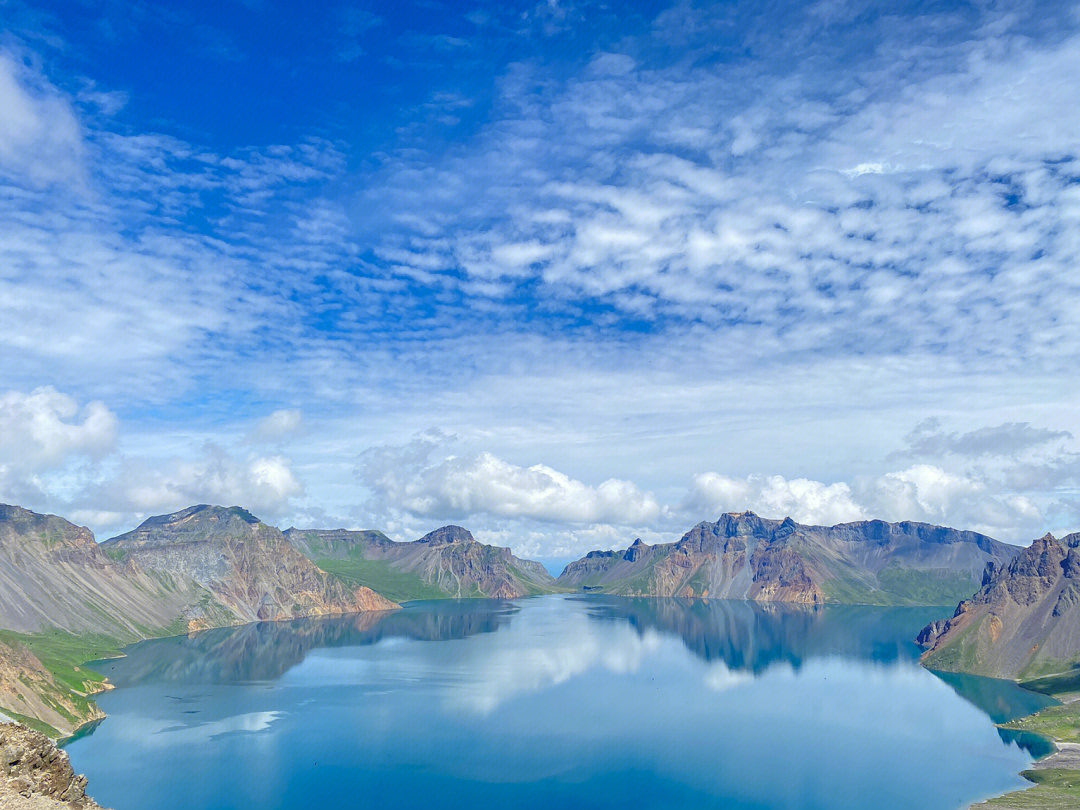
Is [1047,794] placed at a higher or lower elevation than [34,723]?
lower

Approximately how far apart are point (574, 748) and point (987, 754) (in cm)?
10166

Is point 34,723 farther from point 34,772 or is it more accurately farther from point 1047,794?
point 1047,794

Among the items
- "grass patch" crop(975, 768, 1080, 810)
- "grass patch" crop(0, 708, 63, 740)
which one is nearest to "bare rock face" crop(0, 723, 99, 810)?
"grass patch" crop(0, 708, 63, 740)

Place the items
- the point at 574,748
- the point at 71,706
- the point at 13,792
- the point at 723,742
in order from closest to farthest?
the point at 13,792
the point at 574,748
the point at 723,742
the point at 71,706

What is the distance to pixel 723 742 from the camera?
7229 inches

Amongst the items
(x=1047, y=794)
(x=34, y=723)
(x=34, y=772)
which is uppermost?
(x=34, y=772)

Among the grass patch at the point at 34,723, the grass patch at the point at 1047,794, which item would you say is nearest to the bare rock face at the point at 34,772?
the grass patch at the point at 34,723

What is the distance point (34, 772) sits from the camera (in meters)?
49.6

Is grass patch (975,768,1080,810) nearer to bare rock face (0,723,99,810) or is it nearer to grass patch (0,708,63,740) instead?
bare rock face (0,723,99,810)

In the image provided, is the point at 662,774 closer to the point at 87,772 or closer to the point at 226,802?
the point at 226,802

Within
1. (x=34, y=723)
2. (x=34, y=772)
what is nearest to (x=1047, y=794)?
(x=34, y=772)

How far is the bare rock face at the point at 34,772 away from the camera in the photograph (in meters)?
46.2

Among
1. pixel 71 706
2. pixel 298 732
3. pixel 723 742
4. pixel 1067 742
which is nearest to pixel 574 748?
pixel 723 742

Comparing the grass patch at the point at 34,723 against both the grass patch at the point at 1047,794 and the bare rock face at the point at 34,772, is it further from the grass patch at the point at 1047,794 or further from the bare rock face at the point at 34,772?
the grass patch at the point at 1047,794
